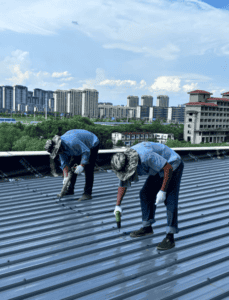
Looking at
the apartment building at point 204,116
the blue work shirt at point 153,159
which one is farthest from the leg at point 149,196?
the apartment building at point 204,116

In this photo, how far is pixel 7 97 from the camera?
18762 centimetres

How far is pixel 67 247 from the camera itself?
3354 millimetres

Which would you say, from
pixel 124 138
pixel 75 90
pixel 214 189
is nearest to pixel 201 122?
pixel 124 138

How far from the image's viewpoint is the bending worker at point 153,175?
3.08 m

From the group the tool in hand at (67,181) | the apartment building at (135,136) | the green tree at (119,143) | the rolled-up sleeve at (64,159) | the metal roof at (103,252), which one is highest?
the rolled-up sleeve at (64,159)

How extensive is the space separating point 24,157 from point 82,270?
4.72 meters

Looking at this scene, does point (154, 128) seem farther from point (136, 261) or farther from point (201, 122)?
point (136, 261)

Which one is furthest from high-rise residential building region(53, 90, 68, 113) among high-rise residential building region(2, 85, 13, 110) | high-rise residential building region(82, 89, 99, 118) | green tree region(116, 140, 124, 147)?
green tree region(116, 140, 124, 147)

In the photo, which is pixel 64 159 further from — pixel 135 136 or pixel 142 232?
pixel 135 136

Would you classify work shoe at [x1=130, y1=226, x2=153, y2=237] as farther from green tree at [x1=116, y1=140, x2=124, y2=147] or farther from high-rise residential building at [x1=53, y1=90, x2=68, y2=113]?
high-rise residential building at [x1=53, y1=90, x2=68, y2=113]

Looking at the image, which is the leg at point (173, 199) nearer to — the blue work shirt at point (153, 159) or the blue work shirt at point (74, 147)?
the blue work shirt at point (153, 159)

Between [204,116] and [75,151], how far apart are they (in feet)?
259

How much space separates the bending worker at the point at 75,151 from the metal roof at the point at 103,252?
44 centimetres

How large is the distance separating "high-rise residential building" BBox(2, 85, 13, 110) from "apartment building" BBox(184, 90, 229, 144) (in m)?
139
